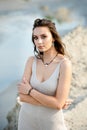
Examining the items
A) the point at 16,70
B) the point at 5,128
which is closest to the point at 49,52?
the point at 16,70

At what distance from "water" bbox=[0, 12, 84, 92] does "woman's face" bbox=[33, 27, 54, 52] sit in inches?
68.6

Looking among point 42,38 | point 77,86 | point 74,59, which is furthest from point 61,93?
point 74,59

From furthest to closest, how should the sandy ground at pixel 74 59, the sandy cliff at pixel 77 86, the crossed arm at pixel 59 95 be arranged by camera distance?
the sandy ground at pixel 74 59, the sandy cliff at pixel 77 86, the crossed arm at pixel 59 95

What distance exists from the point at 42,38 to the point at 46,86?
0.25 meters

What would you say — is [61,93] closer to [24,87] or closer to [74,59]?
[24,87]

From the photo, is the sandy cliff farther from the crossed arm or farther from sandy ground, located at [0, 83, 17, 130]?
the crossed arm

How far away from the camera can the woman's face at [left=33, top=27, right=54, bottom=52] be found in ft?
5.55

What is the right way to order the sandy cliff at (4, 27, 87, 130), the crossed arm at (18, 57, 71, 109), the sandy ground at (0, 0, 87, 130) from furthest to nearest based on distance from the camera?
the sandy ground at (0, 0, 87, 130), the sandy cliff at (4, 27, 87, 130), the crossed arm at (18, 57, 71, 109)

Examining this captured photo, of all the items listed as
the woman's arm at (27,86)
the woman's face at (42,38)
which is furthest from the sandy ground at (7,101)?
the woman's face at (42,38)

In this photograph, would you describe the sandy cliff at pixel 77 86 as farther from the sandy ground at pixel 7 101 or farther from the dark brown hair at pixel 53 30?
the dark brown hair at pixel 53 30

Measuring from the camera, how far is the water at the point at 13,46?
3.44 metres

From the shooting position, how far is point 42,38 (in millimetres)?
1698

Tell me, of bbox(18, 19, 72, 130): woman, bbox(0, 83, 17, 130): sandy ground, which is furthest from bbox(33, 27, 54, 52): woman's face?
bbox(0, 83, 17, 130): sandy ground

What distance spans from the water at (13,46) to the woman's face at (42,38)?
1.74m
